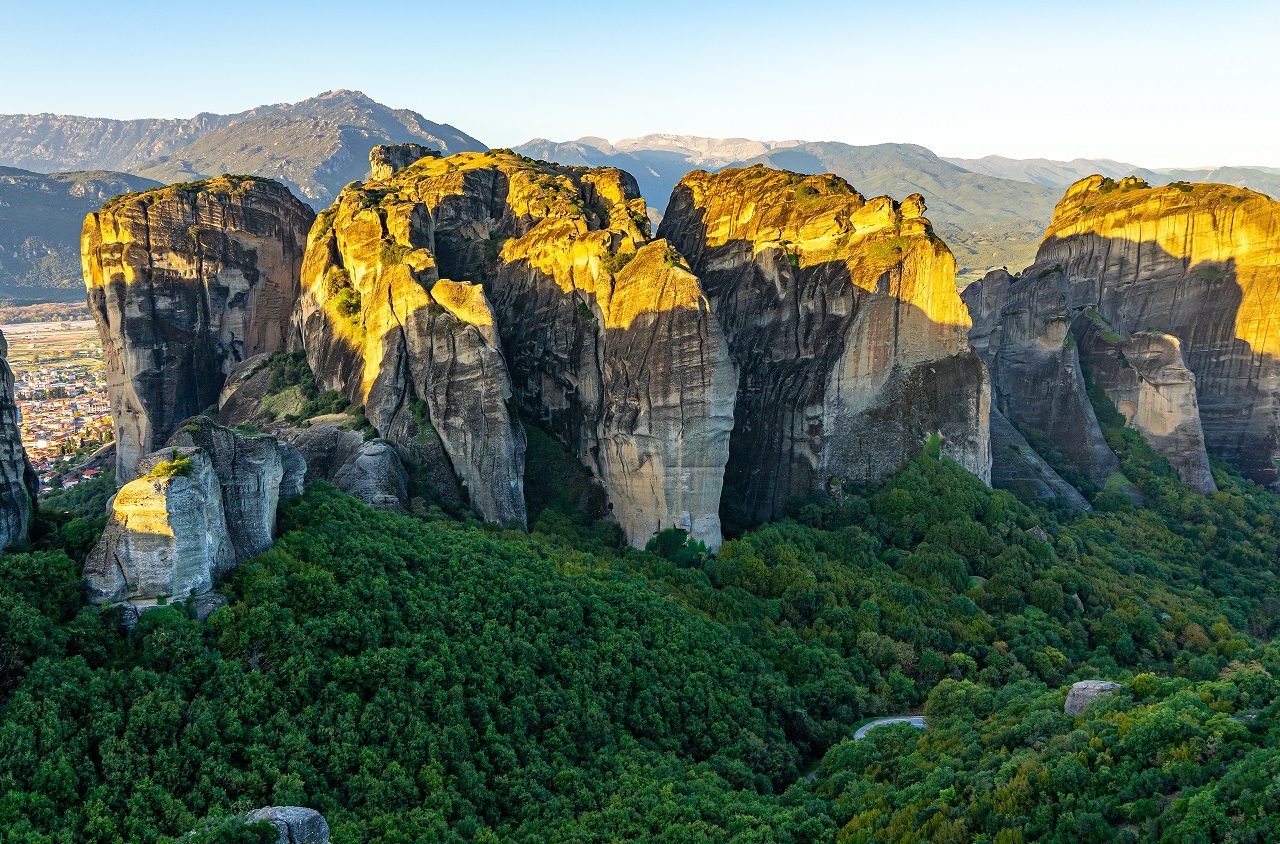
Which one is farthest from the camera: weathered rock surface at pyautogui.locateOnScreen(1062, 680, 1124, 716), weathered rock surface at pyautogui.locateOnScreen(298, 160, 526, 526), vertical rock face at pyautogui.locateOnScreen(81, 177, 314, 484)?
vertical rock face at pyautogui.locateOnScreen(81, 177, 314, 484)

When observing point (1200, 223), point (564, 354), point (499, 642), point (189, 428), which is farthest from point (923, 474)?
point (189, 428)

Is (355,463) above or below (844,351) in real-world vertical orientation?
below

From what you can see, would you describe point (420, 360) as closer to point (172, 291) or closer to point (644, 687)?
point (172, 291)

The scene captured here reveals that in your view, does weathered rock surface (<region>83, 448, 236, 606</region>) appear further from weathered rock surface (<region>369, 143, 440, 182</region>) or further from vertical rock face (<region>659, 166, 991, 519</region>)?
weathered rock surface (<region>369, 143, 440, 182</region>)

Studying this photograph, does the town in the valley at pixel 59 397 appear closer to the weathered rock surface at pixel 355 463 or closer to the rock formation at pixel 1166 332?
the weathered rock surface at pixel 355 463

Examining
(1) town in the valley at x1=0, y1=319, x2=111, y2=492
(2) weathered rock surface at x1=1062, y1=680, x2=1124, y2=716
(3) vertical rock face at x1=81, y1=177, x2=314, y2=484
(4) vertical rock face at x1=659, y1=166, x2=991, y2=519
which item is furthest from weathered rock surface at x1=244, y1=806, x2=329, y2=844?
(3) vertical rock face at x1=81, y1=177, x2=314, y2=484

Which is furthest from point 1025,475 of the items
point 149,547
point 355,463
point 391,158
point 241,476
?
point 391,158

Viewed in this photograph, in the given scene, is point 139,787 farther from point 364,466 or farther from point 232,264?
point 232,264
